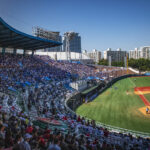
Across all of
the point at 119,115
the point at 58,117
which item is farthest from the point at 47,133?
the point at 119,115

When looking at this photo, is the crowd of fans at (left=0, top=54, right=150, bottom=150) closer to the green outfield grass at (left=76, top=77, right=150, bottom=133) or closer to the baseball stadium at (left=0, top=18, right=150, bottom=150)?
the baseball stadium at (left=0, top=18, right=150, bottom=150)

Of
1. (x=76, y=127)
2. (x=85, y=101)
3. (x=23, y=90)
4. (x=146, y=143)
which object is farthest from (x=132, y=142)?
(x=85, y=101)

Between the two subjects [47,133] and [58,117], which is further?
[58,117]

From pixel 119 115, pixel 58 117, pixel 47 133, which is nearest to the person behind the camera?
pixel 47 133

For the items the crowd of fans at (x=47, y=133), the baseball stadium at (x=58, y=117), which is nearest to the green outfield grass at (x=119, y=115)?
the baseball stadium at (x=58, y=117)

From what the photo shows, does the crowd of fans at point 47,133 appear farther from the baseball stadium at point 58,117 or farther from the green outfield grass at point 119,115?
the green outfield grass at point 119,115

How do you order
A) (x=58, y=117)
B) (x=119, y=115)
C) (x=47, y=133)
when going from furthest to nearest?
(x=119, y=115) < (x=58, y=117) < (x=47, y=133)

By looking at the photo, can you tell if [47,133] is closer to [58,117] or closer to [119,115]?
[58,117]

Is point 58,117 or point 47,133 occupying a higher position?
point 47,133

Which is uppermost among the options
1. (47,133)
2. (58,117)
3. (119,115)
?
(47,133)

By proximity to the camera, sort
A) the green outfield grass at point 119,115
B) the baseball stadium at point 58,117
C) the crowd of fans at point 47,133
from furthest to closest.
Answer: the green outfield grass at point 119,115, the baseball stadium at point 58,117, the crowd of fans at point 47,133

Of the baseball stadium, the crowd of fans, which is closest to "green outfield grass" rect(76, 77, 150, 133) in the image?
the baseball stadium
